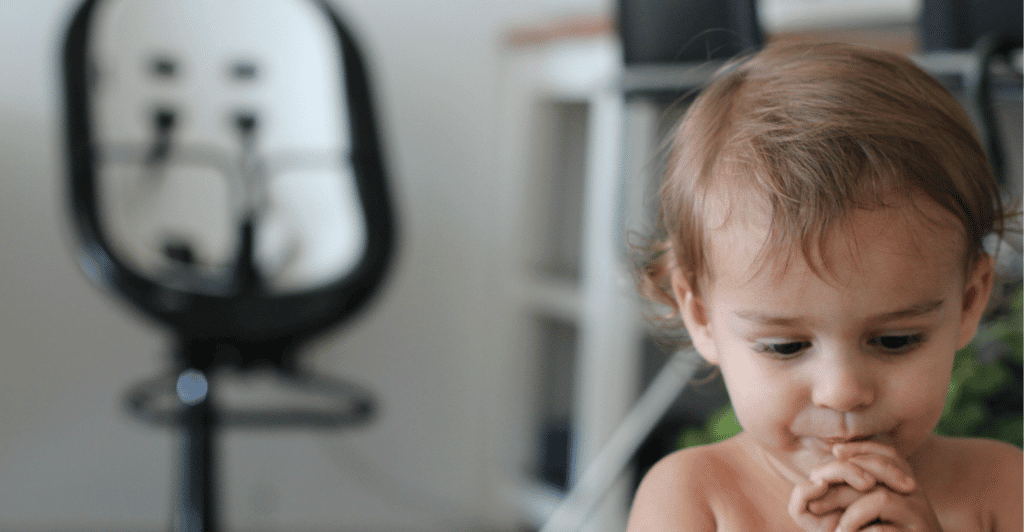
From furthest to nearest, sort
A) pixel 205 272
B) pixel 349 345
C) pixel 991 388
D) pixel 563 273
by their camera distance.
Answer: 1. pixel 349 345
2. pixel 563 273
3. pixel 205 272
4. pixel 991 388

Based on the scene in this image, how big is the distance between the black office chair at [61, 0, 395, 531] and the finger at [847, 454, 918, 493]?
912 mm

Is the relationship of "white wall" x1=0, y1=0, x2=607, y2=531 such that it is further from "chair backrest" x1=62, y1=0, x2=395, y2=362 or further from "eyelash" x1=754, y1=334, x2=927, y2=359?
"eyelash" x1=754, y1=334, x2=927, y2=359

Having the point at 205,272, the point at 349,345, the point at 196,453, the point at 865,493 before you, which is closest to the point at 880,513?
the point at 865,493

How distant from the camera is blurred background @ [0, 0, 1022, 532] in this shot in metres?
1.66

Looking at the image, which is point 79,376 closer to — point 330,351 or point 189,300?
point 330,351

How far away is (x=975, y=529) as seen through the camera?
0.57 m

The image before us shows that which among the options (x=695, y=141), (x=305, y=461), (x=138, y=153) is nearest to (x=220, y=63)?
(x=138, y=153)

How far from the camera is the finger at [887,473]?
497mm

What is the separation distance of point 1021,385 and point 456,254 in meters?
1.35

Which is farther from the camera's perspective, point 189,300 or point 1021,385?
point 189,300

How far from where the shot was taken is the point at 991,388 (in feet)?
2.79

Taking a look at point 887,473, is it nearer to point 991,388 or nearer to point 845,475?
point 845,475

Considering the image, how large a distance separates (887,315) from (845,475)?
9 centimetres

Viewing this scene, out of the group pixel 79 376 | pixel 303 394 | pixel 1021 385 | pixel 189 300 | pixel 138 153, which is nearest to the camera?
pixel 1021 385
